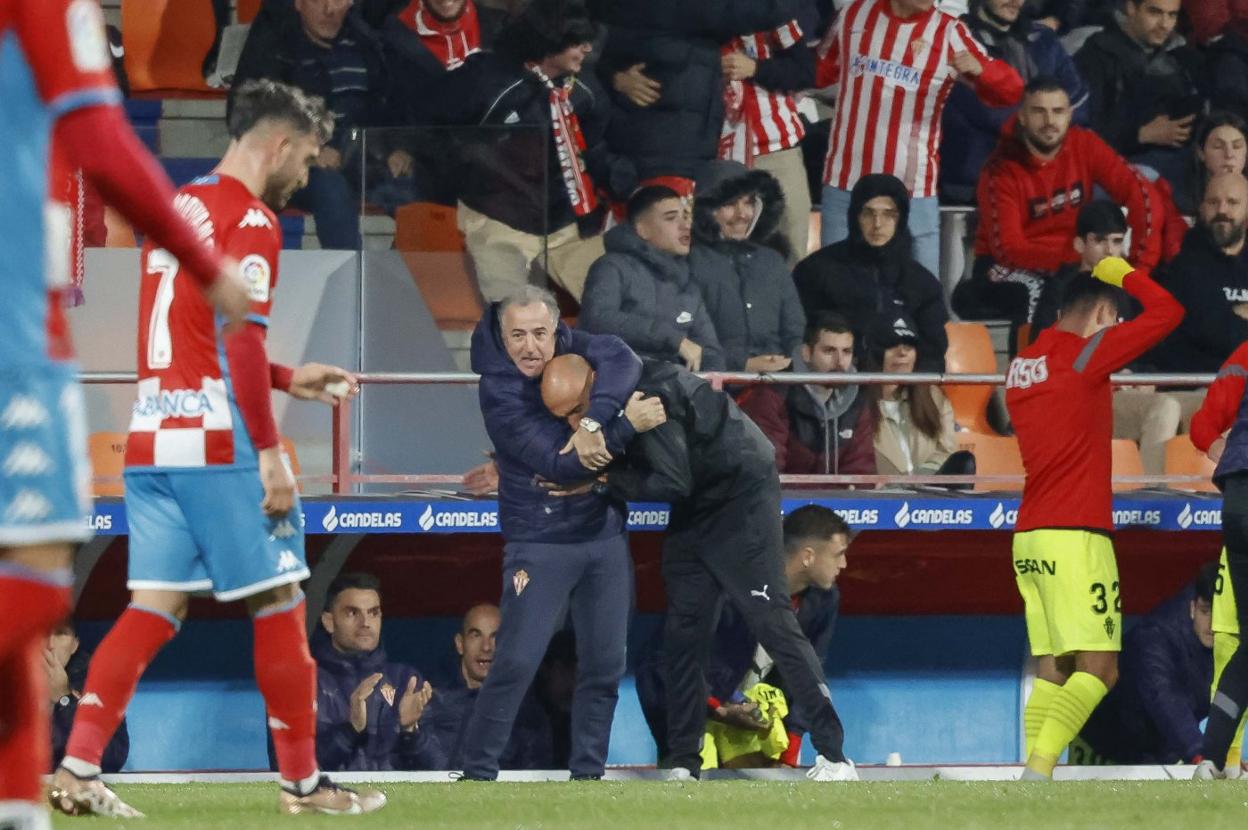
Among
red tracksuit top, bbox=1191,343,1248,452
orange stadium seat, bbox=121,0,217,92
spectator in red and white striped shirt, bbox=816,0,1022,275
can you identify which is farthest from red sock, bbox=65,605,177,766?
orange stadium seat, bbox=121,0,217,92

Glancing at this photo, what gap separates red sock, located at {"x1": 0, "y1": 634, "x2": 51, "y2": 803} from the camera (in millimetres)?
3592

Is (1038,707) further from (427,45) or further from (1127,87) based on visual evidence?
(1127,87)

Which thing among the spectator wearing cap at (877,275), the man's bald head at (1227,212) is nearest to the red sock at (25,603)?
the spectator wearing cap at (877,275)

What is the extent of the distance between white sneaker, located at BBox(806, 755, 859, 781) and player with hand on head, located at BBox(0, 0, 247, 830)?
5098 mm

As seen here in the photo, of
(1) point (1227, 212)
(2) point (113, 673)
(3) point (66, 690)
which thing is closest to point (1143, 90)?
(1) point (1227, 212)

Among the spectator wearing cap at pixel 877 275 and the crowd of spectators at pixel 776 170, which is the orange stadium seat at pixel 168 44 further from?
the spectator wearing cap at pixel 877 275

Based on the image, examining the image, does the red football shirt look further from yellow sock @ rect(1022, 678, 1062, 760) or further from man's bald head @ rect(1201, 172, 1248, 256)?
man's bald head @ rect(1201, 172, 1248, 256)

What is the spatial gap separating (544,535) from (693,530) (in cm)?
63

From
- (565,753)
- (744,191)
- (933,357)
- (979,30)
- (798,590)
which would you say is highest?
(979,30)

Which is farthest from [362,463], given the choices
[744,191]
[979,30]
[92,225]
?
[979,30]

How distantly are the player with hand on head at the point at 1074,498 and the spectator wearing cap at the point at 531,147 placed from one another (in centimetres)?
241

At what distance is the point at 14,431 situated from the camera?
349cm

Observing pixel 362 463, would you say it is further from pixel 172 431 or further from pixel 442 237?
pixel 172 431

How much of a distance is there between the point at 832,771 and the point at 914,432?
7.73 feet
